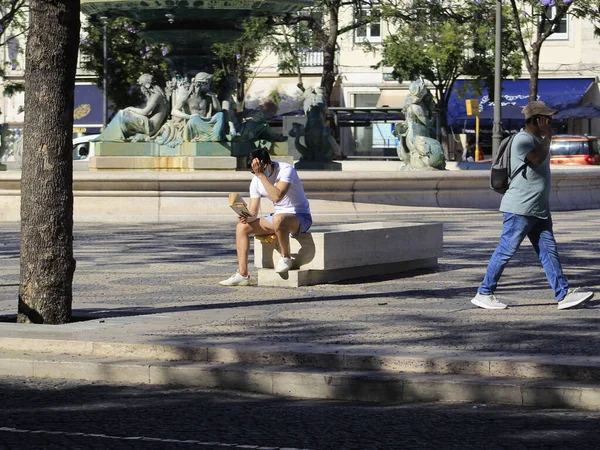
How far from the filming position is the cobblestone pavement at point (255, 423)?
671 centimetres

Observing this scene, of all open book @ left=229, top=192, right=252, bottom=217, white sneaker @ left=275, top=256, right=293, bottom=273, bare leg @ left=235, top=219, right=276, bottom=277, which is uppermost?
open book @ left=229, top=192, right=252, bottom=217

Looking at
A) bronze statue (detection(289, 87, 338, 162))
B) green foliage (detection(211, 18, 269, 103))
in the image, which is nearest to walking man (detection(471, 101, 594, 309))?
bronze statue (detection(289, 87, 338, 162))

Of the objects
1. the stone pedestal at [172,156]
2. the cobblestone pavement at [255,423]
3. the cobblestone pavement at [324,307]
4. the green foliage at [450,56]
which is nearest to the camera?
the cobblestone pavement at [255,423]

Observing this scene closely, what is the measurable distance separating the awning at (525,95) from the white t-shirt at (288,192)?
137 ft

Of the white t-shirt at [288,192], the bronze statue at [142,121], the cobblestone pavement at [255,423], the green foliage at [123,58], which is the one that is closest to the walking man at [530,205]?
the white t-shirt at [288,192]

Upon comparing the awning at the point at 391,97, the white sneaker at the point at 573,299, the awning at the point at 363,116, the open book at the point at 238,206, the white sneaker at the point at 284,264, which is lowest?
the white sneaker at the point at 573,299

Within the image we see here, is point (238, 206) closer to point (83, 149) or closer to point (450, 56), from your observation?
point (83, 149)

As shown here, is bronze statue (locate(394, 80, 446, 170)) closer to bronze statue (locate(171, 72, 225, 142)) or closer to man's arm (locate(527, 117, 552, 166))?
bronze statue (locate(171, 72, 225, 142))

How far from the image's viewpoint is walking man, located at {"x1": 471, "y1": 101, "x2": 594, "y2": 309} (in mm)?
10617

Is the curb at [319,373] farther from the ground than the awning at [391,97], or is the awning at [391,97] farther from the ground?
the awning at [391,97]

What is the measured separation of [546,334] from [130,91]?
46.1m

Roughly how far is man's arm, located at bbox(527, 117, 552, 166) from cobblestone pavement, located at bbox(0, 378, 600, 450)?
11.0 feet

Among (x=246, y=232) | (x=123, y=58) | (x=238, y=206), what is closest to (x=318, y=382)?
(x=238, y=206)

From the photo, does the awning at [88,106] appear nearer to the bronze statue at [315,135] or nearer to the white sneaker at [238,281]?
the bronze statue at [315,135]
